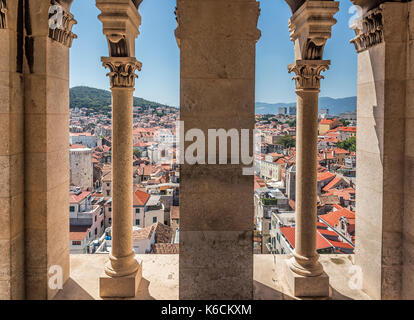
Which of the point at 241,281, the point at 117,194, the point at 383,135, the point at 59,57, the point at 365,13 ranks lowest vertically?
the point at 241,281

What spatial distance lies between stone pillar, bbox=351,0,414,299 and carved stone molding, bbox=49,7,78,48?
684cm

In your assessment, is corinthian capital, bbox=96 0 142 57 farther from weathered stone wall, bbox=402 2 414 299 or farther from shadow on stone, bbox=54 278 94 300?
weathered stone wall, bbox=402 2 414 299

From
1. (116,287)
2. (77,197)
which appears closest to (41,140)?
(116,287)

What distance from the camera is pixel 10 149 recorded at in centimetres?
591

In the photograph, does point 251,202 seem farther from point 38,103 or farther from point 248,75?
point 38,103

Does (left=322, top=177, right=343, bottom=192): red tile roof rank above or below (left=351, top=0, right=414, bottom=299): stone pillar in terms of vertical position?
below

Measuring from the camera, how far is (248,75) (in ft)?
16.6

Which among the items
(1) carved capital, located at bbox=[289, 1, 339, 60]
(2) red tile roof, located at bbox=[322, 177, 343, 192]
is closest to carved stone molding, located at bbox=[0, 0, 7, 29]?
(1) carved capital, located at bbox=[289, 1, 339, 60]

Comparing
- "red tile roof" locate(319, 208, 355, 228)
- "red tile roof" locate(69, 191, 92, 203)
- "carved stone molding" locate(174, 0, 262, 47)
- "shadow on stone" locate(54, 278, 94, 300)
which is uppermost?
"carved stone molding" locate(174, 0, 262, 47)

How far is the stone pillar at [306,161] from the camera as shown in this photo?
641 cm

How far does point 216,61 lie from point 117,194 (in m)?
3.77

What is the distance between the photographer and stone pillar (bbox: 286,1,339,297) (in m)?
6.41

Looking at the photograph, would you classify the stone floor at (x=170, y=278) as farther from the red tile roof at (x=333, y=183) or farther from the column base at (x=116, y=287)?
the red tile roof at (x=333, y=183)
